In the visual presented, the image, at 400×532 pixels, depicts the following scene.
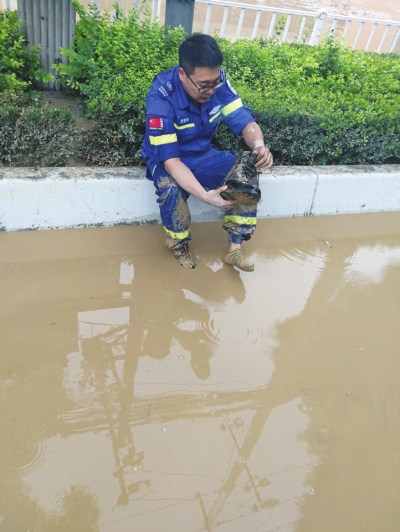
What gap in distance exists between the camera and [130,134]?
342 centimetres

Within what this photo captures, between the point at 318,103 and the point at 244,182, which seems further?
the point at 318,103

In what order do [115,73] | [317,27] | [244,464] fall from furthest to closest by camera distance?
[317,27] < [115,73] < [244,464]

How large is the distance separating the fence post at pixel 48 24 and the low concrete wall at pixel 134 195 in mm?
1719

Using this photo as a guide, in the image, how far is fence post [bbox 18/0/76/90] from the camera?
13.4ft

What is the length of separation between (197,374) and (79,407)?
25.0 inches

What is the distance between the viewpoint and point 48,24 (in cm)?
417

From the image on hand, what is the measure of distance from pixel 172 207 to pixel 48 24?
2443 millimetres

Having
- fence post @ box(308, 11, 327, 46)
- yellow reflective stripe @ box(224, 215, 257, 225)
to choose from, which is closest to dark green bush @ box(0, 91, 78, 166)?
yellow reflective stripe @ box(224, 215, 257, 225)

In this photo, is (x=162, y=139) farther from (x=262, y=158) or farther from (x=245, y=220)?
(x=245, y=220)

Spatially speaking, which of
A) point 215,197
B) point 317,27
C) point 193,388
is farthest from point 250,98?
point 317,27

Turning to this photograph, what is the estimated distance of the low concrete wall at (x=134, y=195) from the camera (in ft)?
10.3

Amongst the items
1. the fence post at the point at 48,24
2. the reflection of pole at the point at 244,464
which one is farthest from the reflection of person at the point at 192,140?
the fence post at the point at 48,24

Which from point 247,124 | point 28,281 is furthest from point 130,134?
point 28,281

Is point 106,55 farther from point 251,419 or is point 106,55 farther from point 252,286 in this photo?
point 251,419
